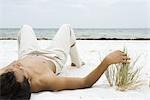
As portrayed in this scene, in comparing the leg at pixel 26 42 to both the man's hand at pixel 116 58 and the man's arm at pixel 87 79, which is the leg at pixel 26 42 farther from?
the man's hand at pixel 116 58

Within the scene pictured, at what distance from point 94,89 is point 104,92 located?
106 mm

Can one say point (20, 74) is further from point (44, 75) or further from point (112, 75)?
point (112, 75)

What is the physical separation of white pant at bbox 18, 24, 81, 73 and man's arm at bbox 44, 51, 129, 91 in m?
0.57

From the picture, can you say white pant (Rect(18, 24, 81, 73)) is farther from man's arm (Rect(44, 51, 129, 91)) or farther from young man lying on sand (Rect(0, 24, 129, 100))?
man's arm (Rect(44, 51, 129, 91))

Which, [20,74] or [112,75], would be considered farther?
[112,75]

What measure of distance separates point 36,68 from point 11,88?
566 mm

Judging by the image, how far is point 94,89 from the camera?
2811 millimetres

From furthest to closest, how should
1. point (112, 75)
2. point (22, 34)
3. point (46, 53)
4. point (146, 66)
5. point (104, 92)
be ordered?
point (146, 66)
point (22, 34)
point (46, 53)
point (112, 75)
point (104, 92)

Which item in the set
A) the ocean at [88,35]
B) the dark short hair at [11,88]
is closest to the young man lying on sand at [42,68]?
the dark short hair at [11,88]

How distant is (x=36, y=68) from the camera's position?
2.79m

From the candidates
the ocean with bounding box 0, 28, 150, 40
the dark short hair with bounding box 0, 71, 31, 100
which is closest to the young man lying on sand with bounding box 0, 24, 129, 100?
the dark short hair with bounding box 0, 71, 31, 100

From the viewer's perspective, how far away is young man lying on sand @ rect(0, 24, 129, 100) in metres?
2.28

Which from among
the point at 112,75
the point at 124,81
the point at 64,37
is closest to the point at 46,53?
the point at 64,37

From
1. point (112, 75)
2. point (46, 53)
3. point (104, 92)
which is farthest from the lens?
point (46, 53)
